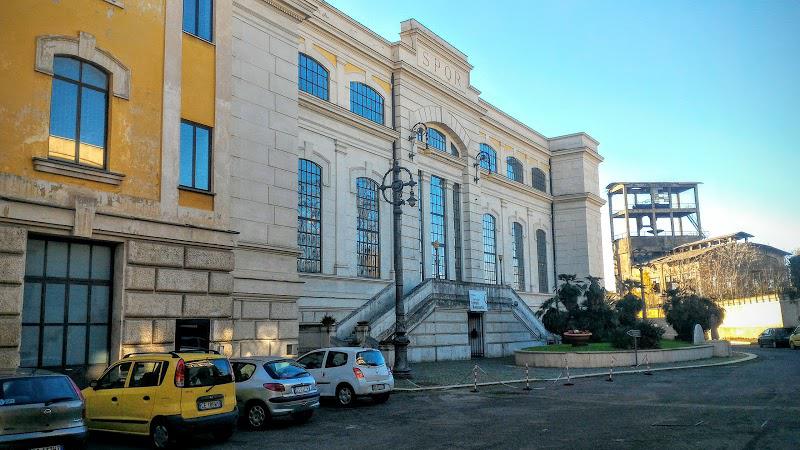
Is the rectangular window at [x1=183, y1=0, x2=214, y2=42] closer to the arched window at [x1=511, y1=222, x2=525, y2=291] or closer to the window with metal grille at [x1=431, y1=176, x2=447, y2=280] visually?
the window with metal grille at [x1=431, y1=176, x2=447, y2=280]

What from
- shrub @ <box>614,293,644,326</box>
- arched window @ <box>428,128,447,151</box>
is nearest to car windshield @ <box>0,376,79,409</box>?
arched window @ <box>428,128,447,151</box>

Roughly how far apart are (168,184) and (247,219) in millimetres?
3307

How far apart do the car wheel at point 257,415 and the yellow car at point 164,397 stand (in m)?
1.24

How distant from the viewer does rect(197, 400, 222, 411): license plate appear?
442 inches

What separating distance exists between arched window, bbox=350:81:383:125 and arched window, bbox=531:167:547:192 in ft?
71.5

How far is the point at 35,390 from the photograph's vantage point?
9.15m

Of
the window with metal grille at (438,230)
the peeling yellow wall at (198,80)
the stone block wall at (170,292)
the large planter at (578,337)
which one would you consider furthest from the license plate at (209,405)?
the window with metal grille at (438,230)

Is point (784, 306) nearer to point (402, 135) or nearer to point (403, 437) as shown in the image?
point (402, 135)

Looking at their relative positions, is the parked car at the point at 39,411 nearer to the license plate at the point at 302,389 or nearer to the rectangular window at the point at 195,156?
the license plate at the point at 302,389

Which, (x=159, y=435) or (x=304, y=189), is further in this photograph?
(x=304, y=189)

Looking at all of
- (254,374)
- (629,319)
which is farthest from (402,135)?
(254,374)

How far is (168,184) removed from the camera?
15945 mm

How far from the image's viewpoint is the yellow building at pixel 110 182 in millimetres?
13180

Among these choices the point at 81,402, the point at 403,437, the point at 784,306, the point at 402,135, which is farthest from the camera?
the point at 784,306
